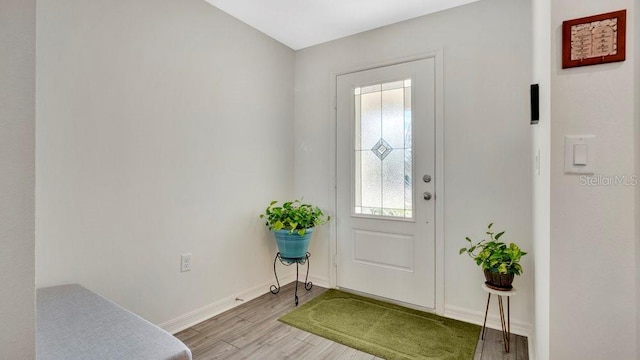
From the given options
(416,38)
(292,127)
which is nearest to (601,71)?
(416,38)

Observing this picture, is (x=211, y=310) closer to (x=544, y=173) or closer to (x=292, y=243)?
(x=292, y=243)

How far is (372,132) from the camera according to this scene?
109 inches

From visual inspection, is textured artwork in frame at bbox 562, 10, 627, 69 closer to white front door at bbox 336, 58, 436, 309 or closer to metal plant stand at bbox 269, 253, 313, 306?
white front door at bbox 336, 58, 436, 309

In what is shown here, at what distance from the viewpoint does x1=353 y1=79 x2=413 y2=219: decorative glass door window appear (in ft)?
8.50

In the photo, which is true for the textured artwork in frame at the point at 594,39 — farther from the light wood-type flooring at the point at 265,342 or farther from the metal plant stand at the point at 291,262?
the metal plant stand at the point at 291,262

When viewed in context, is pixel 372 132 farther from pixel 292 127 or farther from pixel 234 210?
pixel 234 210

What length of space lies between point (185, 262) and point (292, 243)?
84cm

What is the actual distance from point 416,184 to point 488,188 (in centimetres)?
52

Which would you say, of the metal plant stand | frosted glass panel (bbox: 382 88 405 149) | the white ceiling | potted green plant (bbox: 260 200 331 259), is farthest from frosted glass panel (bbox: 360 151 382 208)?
the white ceiling

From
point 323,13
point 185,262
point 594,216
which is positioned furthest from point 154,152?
point 594,216

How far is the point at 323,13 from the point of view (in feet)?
8.22

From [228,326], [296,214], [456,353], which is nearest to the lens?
[456,353]

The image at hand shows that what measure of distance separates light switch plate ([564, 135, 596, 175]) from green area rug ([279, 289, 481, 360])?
147cm

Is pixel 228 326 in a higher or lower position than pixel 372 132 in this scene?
lower
